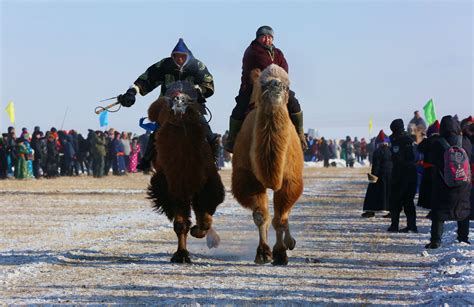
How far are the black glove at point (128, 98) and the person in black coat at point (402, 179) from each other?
619 cm

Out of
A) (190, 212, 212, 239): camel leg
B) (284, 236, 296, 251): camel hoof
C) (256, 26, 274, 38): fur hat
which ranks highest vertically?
(256, 26, 274, 38): fur hat

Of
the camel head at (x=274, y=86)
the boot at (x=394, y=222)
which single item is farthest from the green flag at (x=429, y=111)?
the camel head at (x=274, y=86)

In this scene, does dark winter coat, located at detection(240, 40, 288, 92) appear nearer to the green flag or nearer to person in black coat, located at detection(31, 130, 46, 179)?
the green flag

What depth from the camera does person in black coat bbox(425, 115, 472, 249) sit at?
1383 cm

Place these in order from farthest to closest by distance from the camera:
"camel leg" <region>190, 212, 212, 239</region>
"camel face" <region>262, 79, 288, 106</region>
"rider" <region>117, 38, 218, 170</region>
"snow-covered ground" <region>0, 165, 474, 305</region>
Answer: "rider" <region>117, 38, 218, 170</region> < "camel leg" <region>190, 212, 212, 239</region> < "camel face" <region>262, 79, 288, 106</region> < "snow-covered ground" <region>0, 165, 474, 305</region>

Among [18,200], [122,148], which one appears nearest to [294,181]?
[18,200]

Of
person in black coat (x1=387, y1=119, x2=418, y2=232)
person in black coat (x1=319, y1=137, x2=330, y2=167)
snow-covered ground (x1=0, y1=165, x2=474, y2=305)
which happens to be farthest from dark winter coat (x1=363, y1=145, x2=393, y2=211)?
person in black coat (x1=319, y1=137, x2=330, y2=167)

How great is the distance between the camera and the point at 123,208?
2383cm

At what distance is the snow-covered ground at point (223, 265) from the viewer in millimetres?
Answer: 9133

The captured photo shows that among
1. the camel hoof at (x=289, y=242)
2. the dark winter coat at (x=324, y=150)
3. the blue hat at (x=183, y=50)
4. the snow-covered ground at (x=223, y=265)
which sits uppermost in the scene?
the dark winter coat at (x=324, y=150)

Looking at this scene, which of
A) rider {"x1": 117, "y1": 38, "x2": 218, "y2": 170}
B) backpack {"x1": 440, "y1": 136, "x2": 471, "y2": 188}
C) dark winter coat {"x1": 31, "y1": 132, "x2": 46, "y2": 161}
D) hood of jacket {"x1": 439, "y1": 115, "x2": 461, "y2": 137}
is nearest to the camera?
rider {"x1": 117, "y1": 38, "x2": 218, "y2": 170}

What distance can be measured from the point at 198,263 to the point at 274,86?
2.30 metres

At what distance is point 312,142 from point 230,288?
6980 cm

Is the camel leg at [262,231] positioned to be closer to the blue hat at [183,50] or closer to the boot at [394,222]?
the blue hat at [183,50]
